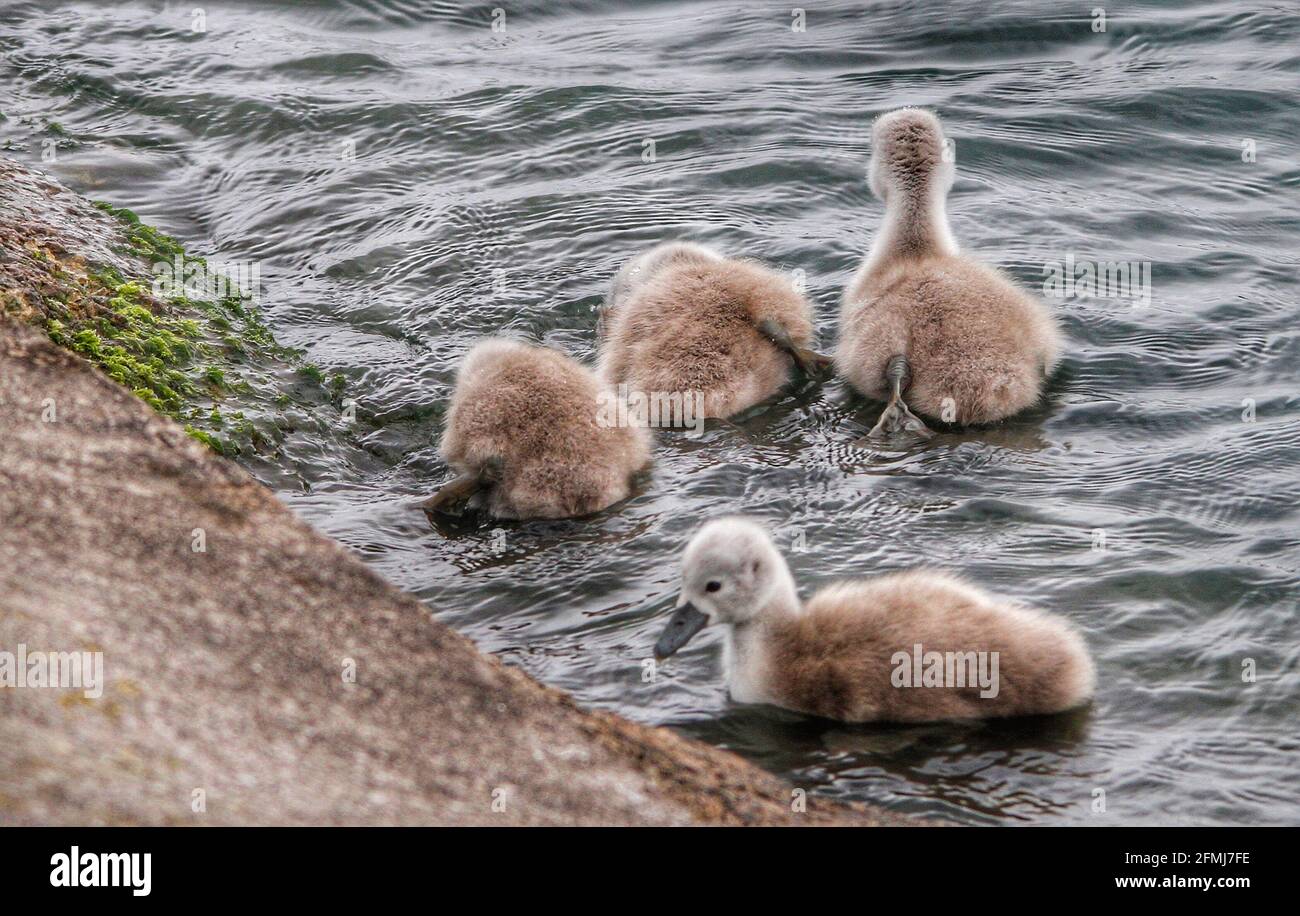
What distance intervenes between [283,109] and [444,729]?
9.58 meters

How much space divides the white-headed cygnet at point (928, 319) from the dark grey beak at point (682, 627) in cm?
228

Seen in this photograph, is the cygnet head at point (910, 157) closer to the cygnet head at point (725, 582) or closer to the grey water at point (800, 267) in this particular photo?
the grey water at point (800, 267)

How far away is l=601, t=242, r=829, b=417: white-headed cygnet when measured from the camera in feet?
26.0

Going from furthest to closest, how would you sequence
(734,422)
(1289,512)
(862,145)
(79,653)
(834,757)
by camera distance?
(862,145)
(734,422)
(1289,512)
(834,757)
(79,653)

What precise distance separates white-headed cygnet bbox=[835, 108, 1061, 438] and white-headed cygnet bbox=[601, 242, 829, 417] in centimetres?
36

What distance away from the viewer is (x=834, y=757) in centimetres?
523

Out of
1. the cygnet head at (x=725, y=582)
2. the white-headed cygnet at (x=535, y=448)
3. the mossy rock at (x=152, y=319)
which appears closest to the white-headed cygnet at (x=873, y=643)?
the cygnet head at (x=725, y=582)

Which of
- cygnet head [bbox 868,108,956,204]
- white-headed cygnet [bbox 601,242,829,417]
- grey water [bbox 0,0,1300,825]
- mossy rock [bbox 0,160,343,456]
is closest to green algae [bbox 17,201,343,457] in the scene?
mossy rock [bbox 0,160,343,456]

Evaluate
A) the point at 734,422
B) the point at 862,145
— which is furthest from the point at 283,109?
the point at 734,422

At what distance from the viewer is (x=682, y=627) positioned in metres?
5.67

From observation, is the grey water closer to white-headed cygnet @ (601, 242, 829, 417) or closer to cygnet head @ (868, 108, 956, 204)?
white-headed cygnet @ (601, 242, 829, 417)

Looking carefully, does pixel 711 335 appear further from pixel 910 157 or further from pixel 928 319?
pixel 910 157

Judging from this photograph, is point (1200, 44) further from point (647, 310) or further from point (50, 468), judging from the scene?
point (50, 468)

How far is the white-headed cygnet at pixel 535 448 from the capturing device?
22.8 ft
